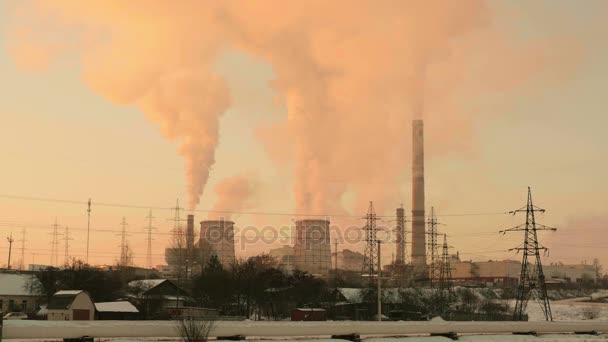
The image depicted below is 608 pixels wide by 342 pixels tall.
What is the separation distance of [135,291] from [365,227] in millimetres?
26590

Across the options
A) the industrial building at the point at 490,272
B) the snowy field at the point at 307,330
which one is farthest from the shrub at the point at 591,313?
the industrial building at the point at 490,272

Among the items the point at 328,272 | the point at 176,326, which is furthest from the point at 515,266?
the point at 176,326

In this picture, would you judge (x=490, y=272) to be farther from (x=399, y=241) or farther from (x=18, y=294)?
(x=18, y=294)

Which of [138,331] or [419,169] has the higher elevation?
[419,169]

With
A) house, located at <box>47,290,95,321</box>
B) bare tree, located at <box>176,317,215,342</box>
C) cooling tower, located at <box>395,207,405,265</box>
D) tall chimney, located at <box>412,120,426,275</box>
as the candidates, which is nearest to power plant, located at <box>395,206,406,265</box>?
cooling tower, located at <box>395,207,405,265</box>

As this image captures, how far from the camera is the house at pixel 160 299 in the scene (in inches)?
2249

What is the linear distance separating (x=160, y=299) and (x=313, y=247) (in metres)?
66.4

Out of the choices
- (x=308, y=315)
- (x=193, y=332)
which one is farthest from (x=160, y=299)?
(x=193, y=332)

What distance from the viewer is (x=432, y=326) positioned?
34938 millimetres

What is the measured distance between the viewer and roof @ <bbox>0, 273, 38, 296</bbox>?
69375 mm

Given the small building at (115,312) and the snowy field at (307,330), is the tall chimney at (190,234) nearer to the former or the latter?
the small building at (115,312)

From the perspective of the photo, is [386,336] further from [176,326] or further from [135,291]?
[135,291]

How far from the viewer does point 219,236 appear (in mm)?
125688

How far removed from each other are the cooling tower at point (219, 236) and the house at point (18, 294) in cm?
5140
